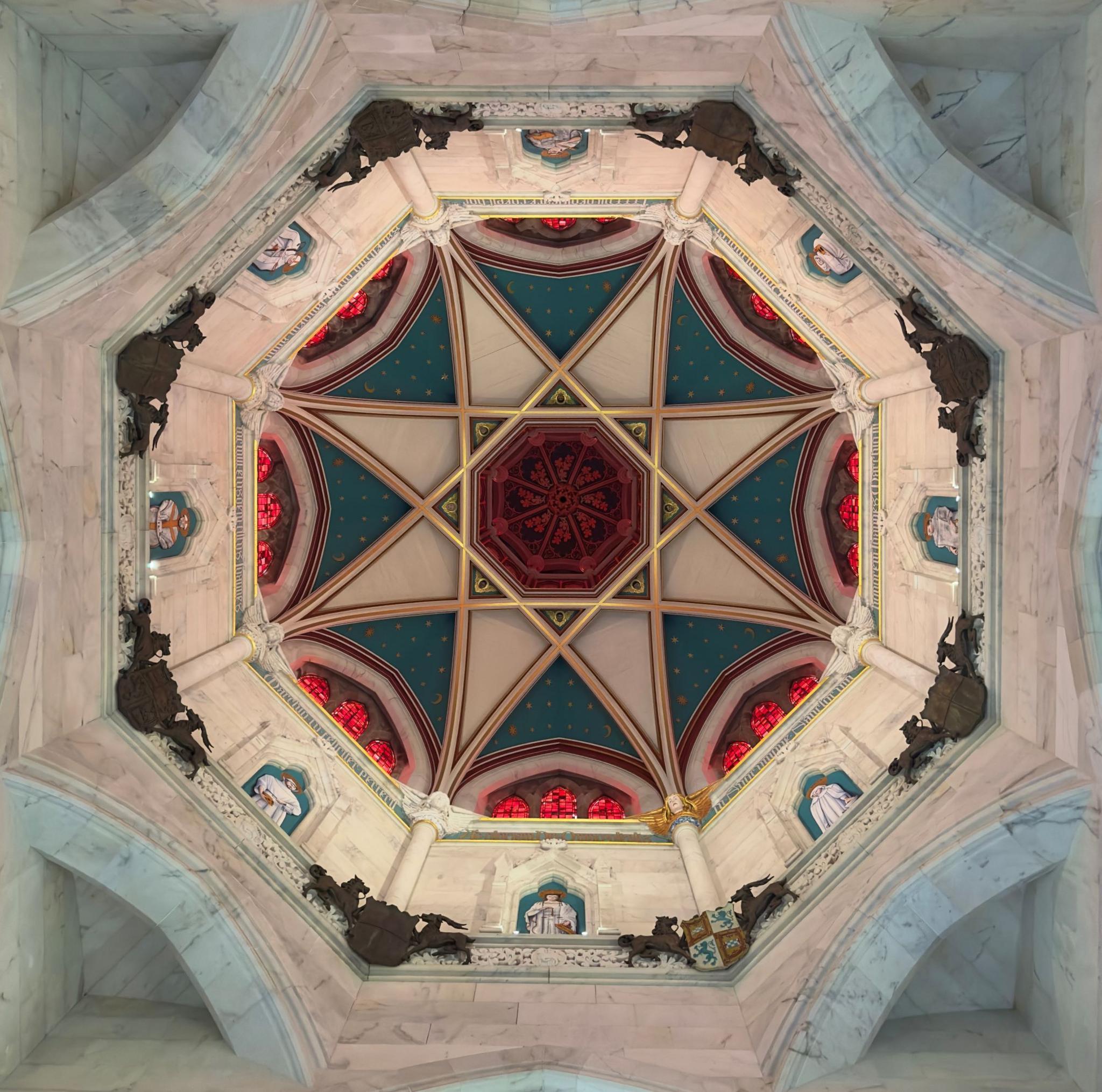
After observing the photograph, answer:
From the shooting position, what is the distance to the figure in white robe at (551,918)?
427 inches

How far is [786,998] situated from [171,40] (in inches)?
442

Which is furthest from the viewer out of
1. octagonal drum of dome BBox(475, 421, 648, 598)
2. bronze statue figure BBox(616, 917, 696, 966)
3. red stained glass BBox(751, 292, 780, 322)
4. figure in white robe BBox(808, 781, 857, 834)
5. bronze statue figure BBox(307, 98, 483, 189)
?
octagonal drum of dome BBox(475, 421, 648, 598)

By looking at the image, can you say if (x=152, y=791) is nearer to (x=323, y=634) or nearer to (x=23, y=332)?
(x=23, y=332)

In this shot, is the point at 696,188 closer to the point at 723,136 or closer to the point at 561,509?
the point at 723,136

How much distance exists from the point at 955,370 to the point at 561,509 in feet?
42.3

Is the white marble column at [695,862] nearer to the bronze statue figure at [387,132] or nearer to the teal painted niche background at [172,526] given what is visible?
the teal painted niche background at [172,526]

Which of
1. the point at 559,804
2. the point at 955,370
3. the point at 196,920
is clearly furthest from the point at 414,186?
the point at 559,804

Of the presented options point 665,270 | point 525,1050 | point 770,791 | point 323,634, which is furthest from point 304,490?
point 525,1050

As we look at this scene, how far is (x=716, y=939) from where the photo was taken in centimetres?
966

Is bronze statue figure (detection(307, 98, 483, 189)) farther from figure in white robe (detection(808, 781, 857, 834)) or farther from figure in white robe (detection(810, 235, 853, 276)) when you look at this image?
figure in white robe (detection(808, 781, 857, 834))

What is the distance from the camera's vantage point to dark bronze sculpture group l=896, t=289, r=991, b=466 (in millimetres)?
8281

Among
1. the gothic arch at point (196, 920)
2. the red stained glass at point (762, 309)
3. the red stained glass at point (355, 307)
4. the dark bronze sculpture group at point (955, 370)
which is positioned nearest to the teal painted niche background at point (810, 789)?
the dark bronze sculpture group at point (955, 370)

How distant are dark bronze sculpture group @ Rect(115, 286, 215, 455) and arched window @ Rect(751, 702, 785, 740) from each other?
12471 millimetres

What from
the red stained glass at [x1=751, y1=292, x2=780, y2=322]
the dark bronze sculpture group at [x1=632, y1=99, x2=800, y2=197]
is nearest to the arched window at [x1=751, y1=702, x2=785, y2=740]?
the red stained glass at [x1=751, y1=292, x2=780, y2=322]
